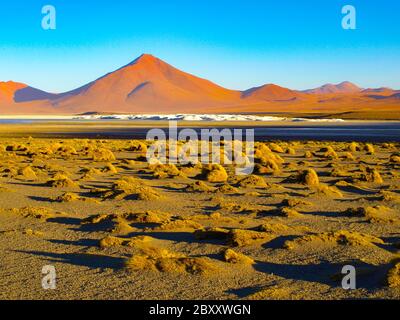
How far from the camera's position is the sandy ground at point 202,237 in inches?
307

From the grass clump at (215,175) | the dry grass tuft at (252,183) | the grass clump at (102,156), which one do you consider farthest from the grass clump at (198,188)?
the grass clump at (102,156)

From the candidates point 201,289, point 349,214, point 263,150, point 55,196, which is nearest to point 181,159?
point 263,150

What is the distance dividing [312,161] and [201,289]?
22574mm

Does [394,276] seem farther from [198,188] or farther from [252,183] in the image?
[252,183]

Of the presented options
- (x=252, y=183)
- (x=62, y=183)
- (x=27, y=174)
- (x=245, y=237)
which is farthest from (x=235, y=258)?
(x=27, y=174)

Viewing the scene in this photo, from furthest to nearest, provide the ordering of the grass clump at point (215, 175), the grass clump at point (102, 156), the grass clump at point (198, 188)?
the grass clump at point (102, 156) < the grass clump at point (215, 175) < the grass clump at point (198, 188)

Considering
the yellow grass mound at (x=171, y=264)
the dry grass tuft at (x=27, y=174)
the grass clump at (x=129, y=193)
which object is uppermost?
the dry grass tuft at (x=27, y=174)

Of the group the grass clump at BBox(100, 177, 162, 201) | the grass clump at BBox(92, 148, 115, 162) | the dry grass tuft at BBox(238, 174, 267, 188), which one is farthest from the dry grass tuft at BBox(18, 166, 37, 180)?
the dry grass tuft at BBox(238, 174, 267, 188)

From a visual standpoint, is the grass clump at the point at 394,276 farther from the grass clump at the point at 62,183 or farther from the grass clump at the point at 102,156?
the grass clump at the point at 102,156

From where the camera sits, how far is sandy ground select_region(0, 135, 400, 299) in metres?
7.80

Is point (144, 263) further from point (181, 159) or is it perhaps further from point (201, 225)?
point (181, 159)

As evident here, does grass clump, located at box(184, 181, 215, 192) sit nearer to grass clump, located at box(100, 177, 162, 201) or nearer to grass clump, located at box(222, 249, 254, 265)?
grass clump, located at box(100, 177, 162, 201)

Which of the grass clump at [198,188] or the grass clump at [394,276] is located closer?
the grass clump at [394,276]

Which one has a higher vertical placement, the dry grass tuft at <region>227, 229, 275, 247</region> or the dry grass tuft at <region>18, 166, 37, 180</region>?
the dry grass tuft at <region>18, 166, 37, 180</region>
